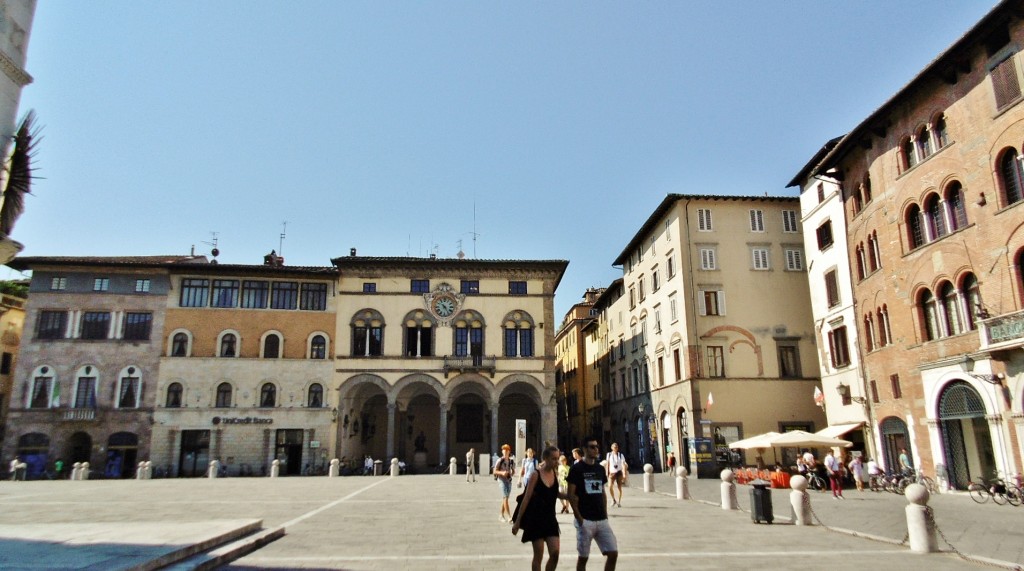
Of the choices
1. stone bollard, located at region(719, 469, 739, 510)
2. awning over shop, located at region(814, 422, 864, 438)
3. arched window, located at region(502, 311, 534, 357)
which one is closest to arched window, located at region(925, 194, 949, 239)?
awning over shop, located at region(814, 422, 864, 438)

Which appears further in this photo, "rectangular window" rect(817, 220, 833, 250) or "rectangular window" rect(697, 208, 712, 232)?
"rectangular window" rect(697, 208, 712, 232)

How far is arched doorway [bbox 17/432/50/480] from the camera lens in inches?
1478

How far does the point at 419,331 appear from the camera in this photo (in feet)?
139

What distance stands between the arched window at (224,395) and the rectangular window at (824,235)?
111ft

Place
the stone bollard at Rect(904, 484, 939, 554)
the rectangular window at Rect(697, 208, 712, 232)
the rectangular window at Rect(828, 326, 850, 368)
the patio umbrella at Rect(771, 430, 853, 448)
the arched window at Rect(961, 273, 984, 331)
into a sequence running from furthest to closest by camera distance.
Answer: the rectangular window at Rect(697, 208, 712, 232)
the rectangular window at Rect(828, 326, 850, 368)
the patio umbrella at Rect(771, 430, 853, 448)
the arched window at Rect(961, 273, 984, 331)
the stone bollard at Rect(904, 484, 939, 554)

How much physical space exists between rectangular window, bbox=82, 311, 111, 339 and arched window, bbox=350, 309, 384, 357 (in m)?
14.4

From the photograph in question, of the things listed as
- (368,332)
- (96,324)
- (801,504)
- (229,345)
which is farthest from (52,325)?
(801,504)

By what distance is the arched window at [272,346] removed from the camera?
41.1 metres

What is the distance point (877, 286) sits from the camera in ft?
85.6

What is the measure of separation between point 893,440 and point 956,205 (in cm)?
935

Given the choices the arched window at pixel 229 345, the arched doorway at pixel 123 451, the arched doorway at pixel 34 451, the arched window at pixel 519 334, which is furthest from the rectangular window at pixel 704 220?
the arched doorway at pixel 34 451

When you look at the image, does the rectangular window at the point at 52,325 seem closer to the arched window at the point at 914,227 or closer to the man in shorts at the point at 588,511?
the man in shorts at the point at 588,511

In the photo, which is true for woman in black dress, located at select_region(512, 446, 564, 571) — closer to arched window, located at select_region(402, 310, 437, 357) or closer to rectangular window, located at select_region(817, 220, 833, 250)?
Answer: rectangular window, located at select_region(817, 220, 833, 250)

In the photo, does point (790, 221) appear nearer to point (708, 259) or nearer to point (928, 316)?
point (708, 259)
